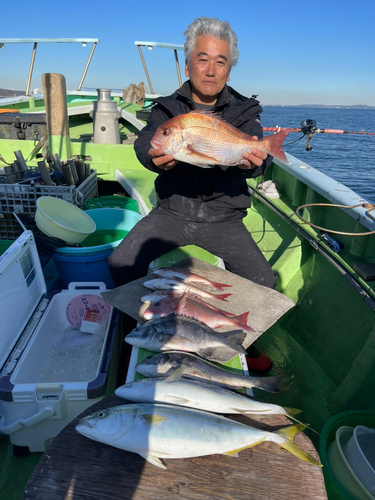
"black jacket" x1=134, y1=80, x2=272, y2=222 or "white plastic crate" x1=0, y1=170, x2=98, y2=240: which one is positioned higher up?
"black jacket" x1=134, y1=80, x2=272, y2=222

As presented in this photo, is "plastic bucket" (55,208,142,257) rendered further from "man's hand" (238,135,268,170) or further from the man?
"man's hand" (238,135,268,170)

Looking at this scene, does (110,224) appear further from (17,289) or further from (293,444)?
(293,444)

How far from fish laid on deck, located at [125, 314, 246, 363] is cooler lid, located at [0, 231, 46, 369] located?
0.98m

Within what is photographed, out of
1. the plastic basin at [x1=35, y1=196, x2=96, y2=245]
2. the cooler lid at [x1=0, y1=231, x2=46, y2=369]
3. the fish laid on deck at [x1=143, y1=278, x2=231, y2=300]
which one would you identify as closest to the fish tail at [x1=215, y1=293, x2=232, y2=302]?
the fish laid on deck at [x1=143, y1=278, x2=231, y2=300]

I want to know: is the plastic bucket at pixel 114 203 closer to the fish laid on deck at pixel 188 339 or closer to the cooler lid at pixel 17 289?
the cooler lid at pixel 17 289

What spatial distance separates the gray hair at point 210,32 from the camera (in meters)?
2.99

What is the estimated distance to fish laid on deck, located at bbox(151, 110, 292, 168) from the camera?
239 cm

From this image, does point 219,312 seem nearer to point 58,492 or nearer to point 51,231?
point 58,492

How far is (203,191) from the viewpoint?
3.36 m

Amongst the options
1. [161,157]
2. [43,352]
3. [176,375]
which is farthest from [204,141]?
[43,352]

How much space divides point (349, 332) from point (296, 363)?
2.05ft

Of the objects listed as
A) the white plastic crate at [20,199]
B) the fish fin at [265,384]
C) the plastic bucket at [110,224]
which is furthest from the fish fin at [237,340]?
the white plastic crate at [20,199]

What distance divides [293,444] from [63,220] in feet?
10.9

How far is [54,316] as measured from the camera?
311 centimetres
